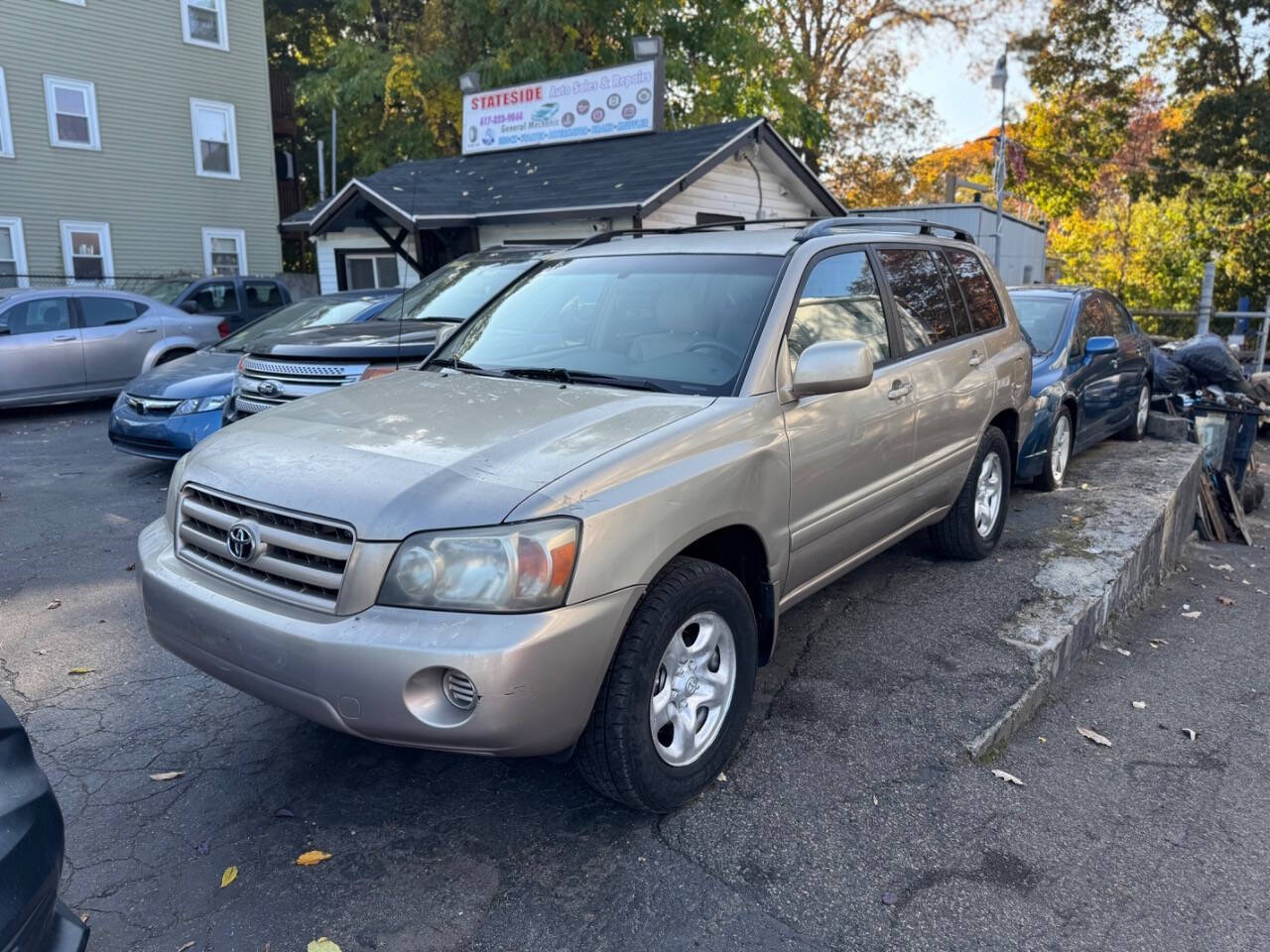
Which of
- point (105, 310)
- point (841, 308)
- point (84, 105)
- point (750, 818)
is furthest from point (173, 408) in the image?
point (84, 105)

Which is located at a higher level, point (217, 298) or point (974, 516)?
point (217, 298)

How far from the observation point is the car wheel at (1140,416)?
30.4 ft

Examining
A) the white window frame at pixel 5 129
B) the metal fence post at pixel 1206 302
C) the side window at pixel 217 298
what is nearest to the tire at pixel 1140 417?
the metal fence post at pixel 1206 302

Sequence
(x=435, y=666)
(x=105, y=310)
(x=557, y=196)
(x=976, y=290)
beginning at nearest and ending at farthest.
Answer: (x=435, y=666), (x=976, y=290), (x=105, y=310), (x=557, y=196)

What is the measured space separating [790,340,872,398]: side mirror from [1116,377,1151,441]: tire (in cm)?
708

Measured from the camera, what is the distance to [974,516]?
17.3ft

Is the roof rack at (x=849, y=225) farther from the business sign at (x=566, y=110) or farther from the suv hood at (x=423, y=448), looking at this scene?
the business sign at (x=566, y=110)

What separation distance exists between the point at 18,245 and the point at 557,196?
1284cm

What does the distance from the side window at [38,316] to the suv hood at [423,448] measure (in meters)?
9.54

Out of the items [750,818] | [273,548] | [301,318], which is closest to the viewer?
[273,548]

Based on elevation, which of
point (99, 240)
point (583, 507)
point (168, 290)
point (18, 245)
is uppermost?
point (99, 240)

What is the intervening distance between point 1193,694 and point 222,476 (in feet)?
14.3

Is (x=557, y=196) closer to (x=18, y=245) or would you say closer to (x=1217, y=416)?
(x=1217, y=416)

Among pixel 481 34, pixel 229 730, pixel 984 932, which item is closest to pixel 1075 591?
pixel 984 932
